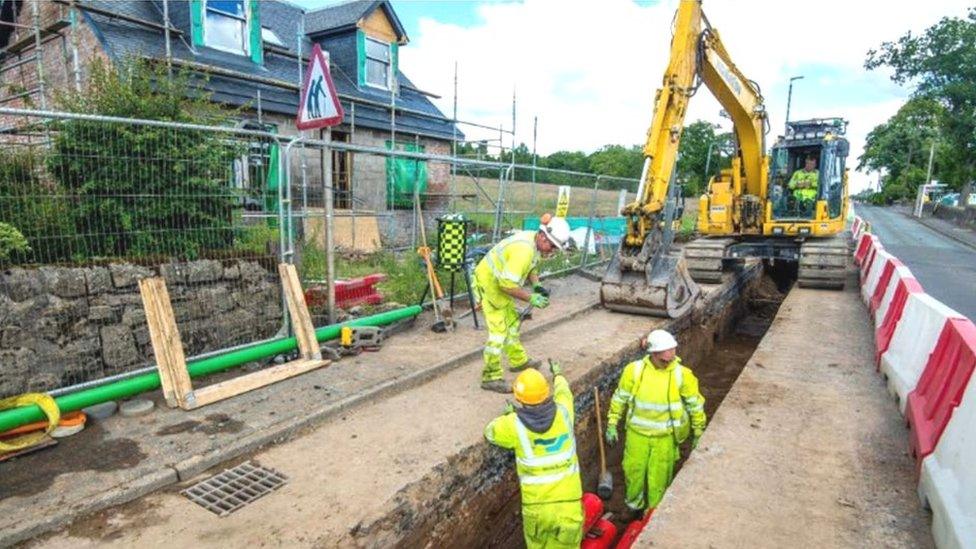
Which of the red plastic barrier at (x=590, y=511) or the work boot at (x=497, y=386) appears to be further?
the work boot at (x=497, y=386)

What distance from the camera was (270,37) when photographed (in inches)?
563

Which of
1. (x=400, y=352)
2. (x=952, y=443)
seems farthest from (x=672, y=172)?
(x=952, y=443)

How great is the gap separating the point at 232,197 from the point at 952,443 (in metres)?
6.17

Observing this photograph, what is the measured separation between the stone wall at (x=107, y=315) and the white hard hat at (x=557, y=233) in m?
3.04

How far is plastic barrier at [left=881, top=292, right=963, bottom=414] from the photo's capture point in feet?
15.1

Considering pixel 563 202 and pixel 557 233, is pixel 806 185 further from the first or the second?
pixel 557 233

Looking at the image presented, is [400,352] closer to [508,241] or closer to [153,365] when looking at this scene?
[508,241]

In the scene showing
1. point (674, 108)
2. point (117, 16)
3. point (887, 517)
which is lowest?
point (887, 517)

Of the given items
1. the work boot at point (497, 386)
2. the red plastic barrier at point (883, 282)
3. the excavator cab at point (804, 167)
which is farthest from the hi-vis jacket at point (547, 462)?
the excavator cab at point (804, 167)

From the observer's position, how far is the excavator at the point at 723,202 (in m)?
7.96

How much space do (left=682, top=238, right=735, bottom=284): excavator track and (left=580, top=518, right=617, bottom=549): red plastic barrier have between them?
7154 millimetres

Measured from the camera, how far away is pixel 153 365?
511 centimetres

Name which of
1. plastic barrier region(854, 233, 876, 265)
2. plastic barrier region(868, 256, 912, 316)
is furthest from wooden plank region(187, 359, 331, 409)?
plastic barrier region(854, 233, 876, 265)

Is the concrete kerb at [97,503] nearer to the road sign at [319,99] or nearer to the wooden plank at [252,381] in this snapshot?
the wooden plank at [252,381]
